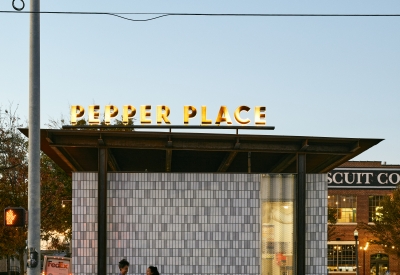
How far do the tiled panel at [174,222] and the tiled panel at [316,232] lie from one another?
1398mm

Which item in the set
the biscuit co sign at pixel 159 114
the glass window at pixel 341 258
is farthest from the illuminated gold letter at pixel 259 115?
the glass window at pixel 341 258

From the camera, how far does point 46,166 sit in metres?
40.4

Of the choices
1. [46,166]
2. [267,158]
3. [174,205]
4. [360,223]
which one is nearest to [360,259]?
[360,223]

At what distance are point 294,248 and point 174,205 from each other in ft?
11.5

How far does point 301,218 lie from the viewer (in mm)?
17969

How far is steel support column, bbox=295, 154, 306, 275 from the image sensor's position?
17.9m

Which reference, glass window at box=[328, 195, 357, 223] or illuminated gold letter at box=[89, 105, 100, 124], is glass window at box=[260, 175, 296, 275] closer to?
illuminated gold letter at box=[89, 105, 100, 124]

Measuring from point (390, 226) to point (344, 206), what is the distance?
28.2ft

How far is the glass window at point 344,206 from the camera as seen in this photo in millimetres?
56125

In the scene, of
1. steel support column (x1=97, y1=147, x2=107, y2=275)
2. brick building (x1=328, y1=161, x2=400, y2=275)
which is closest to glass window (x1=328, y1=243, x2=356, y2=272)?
brick building (x1=328, y1=161, x2=400, y2=275)

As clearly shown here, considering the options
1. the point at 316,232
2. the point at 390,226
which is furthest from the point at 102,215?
the point at 390,226

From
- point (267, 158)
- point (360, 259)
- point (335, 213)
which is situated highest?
point (267, 158)

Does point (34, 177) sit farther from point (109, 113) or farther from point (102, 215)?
point (109, 113)

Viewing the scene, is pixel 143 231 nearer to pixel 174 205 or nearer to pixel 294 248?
pixel 174 205
